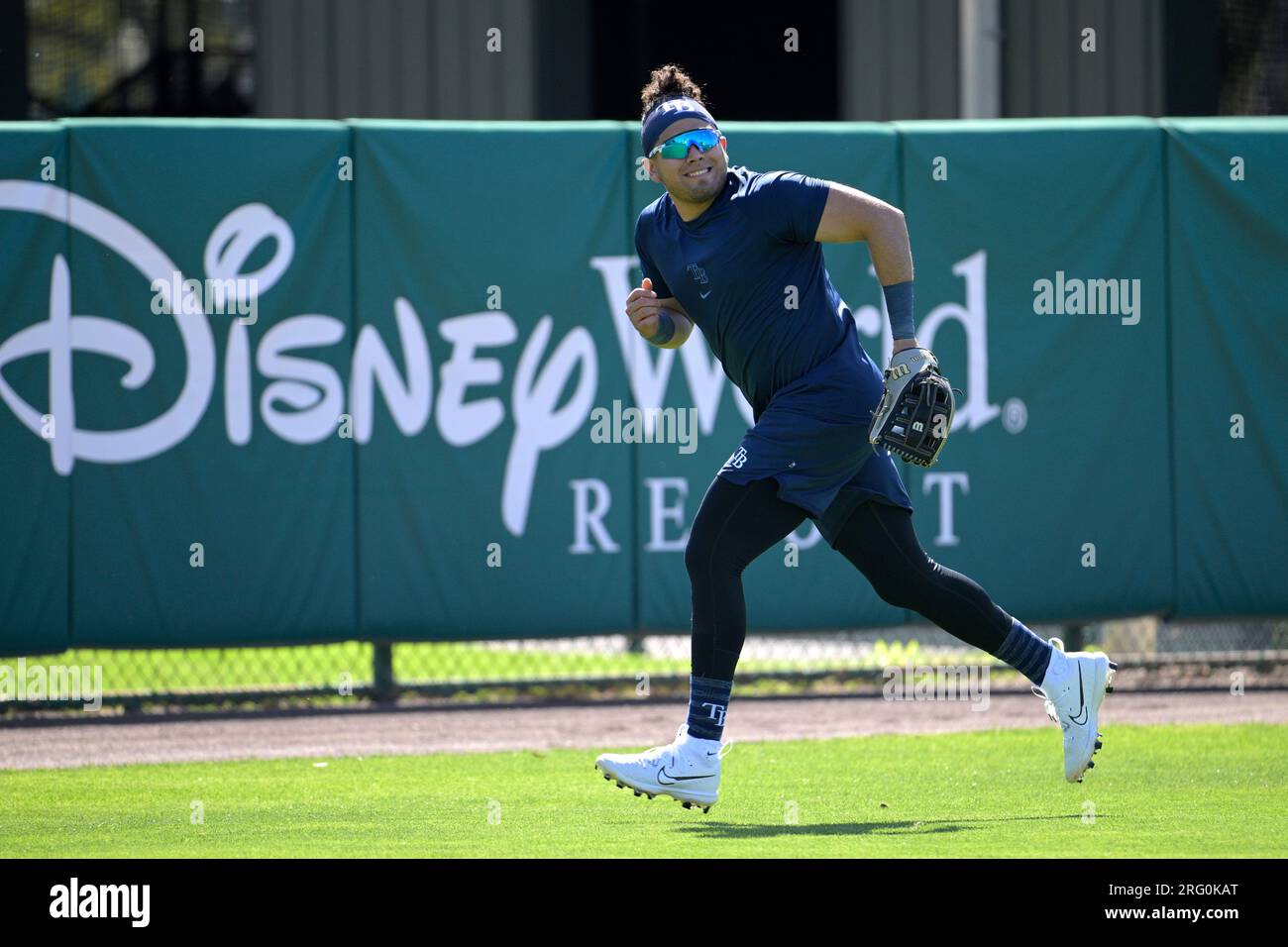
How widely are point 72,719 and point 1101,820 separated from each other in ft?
18.6

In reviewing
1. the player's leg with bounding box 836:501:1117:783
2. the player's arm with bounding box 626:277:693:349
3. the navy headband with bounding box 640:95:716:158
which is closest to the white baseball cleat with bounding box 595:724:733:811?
the player's leg with bounding box 836:501:1117:783

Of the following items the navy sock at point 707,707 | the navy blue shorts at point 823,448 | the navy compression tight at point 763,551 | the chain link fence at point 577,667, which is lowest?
the chain link fence at point 577,667

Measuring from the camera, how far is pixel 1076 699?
6.14 metres

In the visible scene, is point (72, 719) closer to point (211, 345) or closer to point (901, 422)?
point (211, 345)

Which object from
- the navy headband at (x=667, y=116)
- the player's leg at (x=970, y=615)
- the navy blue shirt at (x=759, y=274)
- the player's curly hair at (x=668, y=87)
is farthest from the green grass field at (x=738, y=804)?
the player's curly hair at (x=668, y=87)

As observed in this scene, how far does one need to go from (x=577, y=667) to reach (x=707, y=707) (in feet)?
18.9

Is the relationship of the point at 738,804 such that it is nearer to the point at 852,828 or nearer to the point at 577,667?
the point at 852,828

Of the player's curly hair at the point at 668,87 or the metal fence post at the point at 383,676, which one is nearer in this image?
the player's curly hair at the point at 668,87

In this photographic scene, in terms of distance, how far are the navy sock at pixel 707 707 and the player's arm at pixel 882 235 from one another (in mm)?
1202

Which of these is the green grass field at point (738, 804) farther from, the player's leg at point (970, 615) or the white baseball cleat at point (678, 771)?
the player's leg at point (970, 615)

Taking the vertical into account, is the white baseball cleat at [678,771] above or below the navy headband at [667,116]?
below

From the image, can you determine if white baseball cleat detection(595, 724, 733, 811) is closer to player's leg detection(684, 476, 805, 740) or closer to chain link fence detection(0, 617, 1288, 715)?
player's leg detection(684, 476, 805, 740)

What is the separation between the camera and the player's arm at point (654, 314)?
6199 mm

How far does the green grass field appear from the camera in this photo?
545 cm
